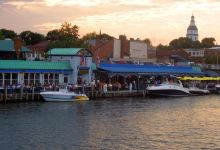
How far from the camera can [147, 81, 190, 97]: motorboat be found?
285 feet

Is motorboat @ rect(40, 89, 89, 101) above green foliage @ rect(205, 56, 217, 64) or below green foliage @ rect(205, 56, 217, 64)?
below

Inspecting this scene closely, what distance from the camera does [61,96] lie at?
70312 millimetres

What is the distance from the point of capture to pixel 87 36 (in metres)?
158

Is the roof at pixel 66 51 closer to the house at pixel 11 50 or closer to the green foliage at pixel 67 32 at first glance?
the house at pixel 11 50

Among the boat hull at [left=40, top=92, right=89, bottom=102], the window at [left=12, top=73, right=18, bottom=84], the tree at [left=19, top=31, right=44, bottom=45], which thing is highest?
the tree at [left=19, top=31, right=44, bottom=45]

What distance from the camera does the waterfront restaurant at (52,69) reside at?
237ft

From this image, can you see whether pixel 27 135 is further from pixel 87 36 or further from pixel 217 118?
pixel 87 36

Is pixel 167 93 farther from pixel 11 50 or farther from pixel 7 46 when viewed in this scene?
pixel 7 46

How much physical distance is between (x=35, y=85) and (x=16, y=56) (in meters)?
11.7

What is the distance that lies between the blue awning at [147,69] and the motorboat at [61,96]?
16266 mm

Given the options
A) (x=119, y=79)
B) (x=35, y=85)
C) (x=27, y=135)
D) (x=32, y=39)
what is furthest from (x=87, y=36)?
(x=27, y=135)

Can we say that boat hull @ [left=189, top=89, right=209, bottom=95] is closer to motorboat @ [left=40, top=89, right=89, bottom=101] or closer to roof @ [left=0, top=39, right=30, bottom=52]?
motorboat @ [left=40, top=89, right=89, bottom=101]

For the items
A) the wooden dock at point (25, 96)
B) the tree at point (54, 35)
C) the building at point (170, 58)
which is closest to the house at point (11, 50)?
the wooden dock at point (25, 96)

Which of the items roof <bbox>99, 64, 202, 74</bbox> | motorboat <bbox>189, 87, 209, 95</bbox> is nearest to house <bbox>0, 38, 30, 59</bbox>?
roof <bbox>99, 64, 202, 74</bbox>
